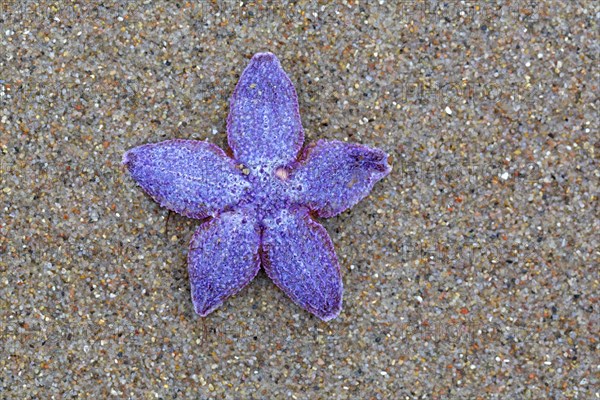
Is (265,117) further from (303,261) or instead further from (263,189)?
(303,261)

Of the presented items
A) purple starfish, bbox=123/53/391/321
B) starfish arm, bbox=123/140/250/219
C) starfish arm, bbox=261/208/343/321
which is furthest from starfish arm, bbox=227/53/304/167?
starfish arm, bbox=261/208/343/321

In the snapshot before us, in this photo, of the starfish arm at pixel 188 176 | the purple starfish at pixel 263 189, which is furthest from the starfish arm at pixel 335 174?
the starfish arm at pixel 188 176

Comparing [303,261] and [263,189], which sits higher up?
[263,189]

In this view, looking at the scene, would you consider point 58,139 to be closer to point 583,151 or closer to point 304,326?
point 304,326

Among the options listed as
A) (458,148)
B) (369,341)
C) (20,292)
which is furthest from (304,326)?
(20,292)

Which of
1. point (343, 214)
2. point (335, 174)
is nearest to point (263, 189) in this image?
point (335, 174)

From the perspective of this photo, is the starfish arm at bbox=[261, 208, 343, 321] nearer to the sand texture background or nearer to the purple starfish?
the purple starfish

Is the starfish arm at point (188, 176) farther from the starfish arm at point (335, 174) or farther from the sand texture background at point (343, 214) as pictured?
the starfish arm at point (335, 174)
